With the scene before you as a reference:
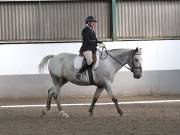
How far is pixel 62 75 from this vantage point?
14.9 meters

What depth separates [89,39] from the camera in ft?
46.6

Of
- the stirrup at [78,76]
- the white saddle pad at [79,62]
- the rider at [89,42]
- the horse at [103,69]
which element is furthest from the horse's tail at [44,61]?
the rider at [89,42]

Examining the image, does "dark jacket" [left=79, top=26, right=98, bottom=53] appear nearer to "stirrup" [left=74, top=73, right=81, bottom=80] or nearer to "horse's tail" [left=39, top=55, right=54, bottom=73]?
"stirrup" [left=74, top=73, right=81, bottom=80]

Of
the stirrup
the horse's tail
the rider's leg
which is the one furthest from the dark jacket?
the horse's tail

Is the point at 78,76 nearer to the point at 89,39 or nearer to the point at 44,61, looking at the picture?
the point at 89,39

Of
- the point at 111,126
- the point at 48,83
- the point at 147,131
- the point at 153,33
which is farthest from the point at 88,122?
the point at 153,33

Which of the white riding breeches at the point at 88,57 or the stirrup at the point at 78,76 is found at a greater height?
the white riding breeches at the point at 88,57

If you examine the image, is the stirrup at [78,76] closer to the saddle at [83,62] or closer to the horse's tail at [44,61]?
the saddle at [83,62]

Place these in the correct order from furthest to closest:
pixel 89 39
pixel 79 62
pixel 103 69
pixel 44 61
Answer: pixel 44 61 < pixel 79 62 < pixel 103 69 < pixel 89 39

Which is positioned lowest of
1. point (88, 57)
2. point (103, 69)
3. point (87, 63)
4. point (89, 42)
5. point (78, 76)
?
point (78, 76)

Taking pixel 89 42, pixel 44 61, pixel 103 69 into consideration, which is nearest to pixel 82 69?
pixel 103 69

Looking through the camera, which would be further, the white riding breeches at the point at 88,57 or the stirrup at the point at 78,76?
the stirrup at the point at 78,76

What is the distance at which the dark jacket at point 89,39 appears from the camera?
46.6ft

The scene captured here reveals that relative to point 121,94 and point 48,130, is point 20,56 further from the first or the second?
point 48,130
